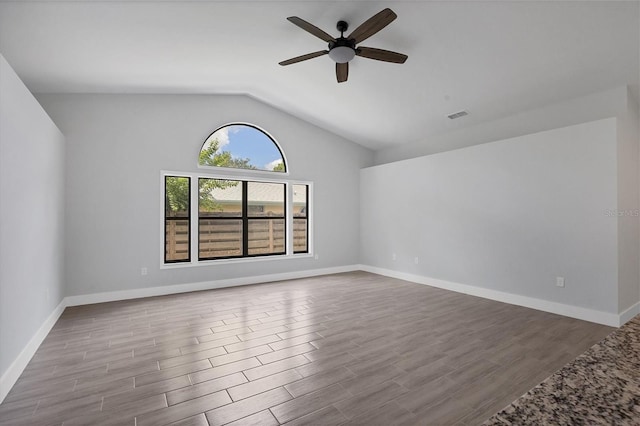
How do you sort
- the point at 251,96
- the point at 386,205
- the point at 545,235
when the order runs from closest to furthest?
1. the point at 545,235
2. the point at 251,96
3. the point at 386,205

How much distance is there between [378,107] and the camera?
5262 millimetres

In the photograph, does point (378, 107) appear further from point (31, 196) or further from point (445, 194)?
point (31, 196)

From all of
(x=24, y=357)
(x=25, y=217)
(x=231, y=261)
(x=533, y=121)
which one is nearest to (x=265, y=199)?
(x=231, y=261)

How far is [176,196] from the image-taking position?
525 cm

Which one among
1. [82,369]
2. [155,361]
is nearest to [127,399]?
[155,361]

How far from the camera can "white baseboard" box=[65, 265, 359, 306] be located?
14.8 ft

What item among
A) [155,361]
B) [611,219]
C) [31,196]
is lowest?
[155,361]

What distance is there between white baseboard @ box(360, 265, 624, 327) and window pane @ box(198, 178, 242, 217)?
11.6 feet

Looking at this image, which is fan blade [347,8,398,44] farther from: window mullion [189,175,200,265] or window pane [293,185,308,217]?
window pane [293,185,308,217]

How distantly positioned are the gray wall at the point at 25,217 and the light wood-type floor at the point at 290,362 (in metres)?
0.37

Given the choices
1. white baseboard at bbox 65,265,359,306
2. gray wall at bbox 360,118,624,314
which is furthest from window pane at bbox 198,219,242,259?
gray wall at bbox 360,118,624,314

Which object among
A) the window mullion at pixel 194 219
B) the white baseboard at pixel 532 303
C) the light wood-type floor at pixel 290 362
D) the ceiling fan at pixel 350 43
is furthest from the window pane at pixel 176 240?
the white baseboard at pixel 532 303

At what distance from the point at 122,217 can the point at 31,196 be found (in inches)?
71.2

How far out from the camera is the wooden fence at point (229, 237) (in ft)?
17.2
